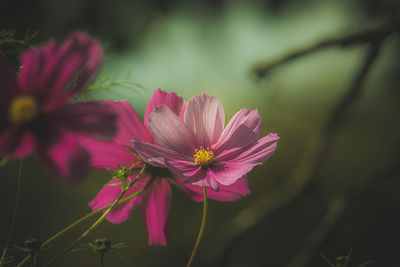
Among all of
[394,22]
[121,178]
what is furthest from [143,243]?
[121,178]

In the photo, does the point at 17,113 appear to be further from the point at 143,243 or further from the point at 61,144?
the point at 143,243

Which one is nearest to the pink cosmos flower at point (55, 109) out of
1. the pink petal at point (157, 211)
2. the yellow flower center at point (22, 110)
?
the yellow flower center at point (22, 110)

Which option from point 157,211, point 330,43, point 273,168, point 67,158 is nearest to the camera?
point 67,158

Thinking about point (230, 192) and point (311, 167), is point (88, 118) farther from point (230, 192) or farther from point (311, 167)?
point (311, 167)

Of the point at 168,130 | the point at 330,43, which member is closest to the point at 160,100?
the point at 168,130

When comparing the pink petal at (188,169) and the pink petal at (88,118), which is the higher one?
the pink petal at (88,118)

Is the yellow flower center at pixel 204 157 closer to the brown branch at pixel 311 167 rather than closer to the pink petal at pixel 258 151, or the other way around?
the pink petal at pixel 258 151

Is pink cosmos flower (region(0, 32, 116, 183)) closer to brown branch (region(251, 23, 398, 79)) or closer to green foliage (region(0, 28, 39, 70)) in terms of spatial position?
green foliage (region(0, 28, 39, 70))
